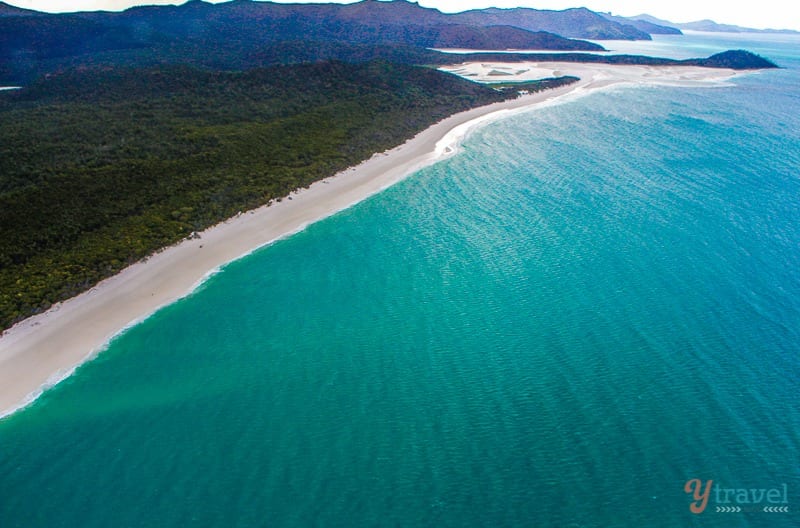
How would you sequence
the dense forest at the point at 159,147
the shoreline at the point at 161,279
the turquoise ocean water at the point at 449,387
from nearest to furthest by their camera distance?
the turquoise ocean water at the point at 449,387 → the shoreline at the point at 161,279 → the dense forest at the point at 159,147

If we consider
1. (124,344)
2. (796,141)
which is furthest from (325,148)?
(796,141)

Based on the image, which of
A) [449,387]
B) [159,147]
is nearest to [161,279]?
[449,387]

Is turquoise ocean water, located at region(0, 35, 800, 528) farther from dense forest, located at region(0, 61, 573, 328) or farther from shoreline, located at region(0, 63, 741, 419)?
dense forest, located at region(0, 61, 573, 328)

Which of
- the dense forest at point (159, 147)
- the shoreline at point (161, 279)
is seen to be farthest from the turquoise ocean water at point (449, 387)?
the dense forest at point (159, 147)

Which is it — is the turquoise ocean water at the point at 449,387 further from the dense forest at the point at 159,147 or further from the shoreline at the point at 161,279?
the dense forest at the point at 159,147

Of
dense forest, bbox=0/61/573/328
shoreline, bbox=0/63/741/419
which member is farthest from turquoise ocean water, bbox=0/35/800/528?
dense forest, bbox=0/61/573/328

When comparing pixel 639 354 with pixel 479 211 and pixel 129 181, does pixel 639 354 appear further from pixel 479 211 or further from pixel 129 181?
pixel 129 181
